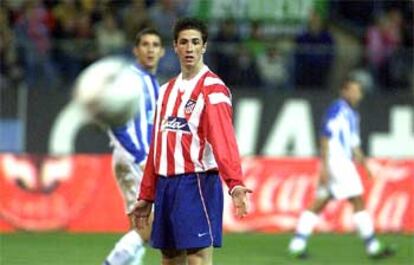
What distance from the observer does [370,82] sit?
19.0m

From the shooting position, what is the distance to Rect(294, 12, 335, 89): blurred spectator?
18.8 m

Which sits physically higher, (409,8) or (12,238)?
(409,8)

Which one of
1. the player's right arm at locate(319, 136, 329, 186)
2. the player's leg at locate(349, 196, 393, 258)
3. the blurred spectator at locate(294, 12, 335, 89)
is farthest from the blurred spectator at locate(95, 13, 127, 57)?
the player's leg at locate(349, 196, 393, 258)

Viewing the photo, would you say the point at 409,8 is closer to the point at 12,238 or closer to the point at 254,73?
the point at 254,73

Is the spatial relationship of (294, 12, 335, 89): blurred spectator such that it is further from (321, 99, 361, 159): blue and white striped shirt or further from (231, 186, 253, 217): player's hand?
(231, 186, 253, 217): player's hand

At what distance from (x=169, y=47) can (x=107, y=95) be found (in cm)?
1026

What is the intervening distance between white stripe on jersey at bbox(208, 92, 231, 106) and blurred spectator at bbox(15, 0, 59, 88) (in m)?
10.4

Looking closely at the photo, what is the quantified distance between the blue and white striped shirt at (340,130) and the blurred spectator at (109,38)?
492 centimetres

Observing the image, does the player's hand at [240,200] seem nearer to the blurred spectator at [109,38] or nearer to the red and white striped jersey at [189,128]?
the red and white striped jersey at [189,128]

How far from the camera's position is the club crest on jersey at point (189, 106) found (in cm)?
841

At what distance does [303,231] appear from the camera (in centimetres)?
1434

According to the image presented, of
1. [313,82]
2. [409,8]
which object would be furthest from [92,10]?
[409,8]

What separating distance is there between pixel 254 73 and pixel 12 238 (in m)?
4.61

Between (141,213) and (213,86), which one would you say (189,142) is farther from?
(141,213)
